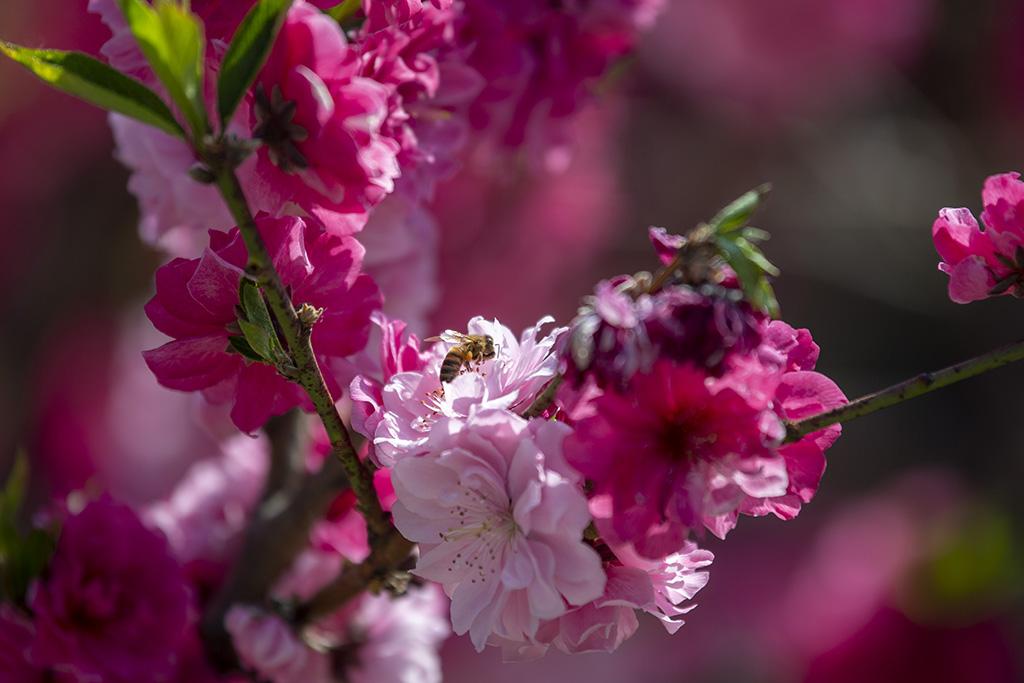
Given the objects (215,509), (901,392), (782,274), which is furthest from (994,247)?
(782,274)

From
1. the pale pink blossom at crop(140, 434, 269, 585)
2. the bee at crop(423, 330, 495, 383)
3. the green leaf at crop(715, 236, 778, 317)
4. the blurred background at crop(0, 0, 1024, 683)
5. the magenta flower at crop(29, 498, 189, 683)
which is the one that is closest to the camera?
the green leaf at crop(715, 236, 778, 317)

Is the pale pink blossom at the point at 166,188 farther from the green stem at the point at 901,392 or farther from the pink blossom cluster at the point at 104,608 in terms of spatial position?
the green stem at the point at 901,392

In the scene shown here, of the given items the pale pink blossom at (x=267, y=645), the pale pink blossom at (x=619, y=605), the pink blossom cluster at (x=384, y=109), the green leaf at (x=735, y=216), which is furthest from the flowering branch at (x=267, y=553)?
the green leaf at (x=735, y=216)

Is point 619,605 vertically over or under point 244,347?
under

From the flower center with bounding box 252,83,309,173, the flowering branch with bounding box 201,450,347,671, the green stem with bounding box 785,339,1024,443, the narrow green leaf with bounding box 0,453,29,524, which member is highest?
the flower center with bounding box 252,83,309,173

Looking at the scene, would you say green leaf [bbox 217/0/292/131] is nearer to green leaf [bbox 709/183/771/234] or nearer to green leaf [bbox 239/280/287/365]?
green leaf [bbox 239/280/287/365]

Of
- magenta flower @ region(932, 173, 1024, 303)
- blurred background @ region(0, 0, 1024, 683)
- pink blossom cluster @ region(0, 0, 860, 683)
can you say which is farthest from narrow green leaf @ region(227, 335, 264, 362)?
blurred background @ region(0, 0, 1024, 683)

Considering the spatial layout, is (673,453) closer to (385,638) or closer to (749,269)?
(749,269)
